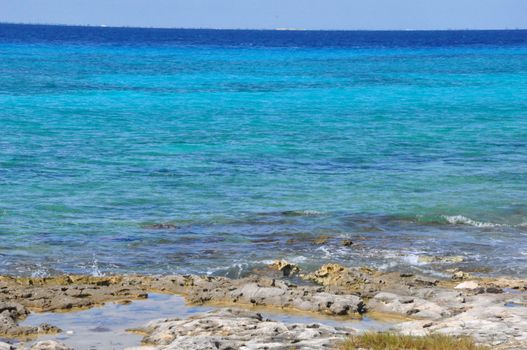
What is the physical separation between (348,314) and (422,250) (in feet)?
15.8

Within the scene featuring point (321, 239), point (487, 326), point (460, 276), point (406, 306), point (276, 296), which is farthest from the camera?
A: point (321, 239)

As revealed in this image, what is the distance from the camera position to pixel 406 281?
47.6ft

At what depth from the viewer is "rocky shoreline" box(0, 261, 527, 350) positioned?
10.6m

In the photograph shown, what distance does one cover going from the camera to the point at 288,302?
12992mm

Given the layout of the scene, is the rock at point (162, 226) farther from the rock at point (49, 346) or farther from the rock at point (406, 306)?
the rock at point (49, 346)

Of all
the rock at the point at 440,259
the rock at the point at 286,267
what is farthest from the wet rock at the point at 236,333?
the rock at the point at 440,259

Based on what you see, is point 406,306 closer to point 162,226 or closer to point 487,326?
point 487,326

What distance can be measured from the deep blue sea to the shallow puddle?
7.81ft

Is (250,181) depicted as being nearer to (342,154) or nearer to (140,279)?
(342,154)

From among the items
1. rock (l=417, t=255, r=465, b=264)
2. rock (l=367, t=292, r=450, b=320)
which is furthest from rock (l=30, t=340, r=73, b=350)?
rock (l=417, t=255, r=465, b=264)

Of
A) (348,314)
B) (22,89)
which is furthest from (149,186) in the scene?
(22,89)

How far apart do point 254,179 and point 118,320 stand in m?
11.2

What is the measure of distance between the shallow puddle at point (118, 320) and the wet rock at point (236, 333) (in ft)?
1.39

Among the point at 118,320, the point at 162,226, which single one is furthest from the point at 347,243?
the point at 118,320
